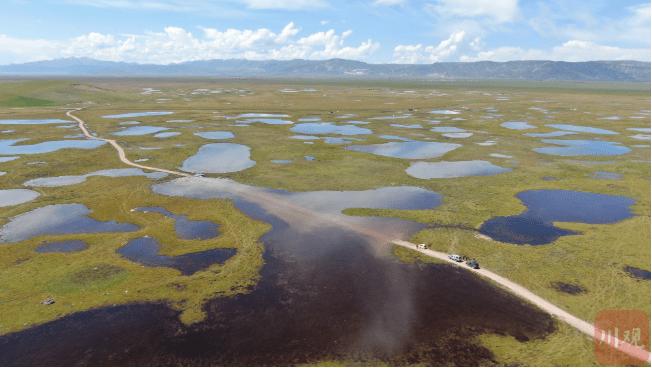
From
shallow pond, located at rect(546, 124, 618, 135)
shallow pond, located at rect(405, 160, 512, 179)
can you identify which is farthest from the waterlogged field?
shallow pond, located at rect(546, 124, 618, 135)

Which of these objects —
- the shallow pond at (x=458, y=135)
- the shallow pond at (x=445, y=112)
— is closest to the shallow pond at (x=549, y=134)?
the shallow pond at (x=458, y=135)

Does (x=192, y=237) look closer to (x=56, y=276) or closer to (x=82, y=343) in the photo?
(x=56, y=276)

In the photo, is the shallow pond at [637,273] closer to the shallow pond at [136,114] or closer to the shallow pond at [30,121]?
the shallow pond at [136,114]

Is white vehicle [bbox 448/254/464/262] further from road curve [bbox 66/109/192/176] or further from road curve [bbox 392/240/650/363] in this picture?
road curve [bbox 66/109/192/176]

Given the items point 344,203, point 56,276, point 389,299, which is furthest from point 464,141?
point 56,276

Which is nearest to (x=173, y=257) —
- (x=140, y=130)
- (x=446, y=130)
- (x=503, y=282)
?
(x=503, y=282)

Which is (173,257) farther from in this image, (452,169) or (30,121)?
(30,121)
